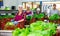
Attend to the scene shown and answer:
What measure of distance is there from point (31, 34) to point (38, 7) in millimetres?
6765

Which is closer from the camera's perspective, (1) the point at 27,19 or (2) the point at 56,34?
(2) the point at 56,34

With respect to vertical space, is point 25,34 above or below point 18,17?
above

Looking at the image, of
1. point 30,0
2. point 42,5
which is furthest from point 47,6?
point 30,0

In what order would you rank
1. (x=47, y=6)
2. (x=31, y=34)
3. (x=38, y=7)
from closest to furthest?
(x=31, y=34) → (x=47, y=6) → (x=38, y=7)

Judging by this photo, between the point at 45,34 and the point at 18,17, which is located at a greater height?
the point at 45,34

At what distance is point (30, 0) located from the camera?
8.66 metres

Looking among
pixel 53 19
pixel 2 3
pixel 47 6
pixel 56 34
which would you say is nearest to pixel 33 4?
pixel 47 6

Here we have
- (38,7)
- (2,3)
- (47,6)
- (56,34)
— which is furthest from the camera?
(2,3)

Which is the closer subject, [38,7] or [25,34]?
[25,34]

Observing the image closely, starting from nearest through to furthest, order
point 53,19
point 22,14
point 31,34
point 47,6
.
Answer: point 31,34, point 53,19, point 22,14, point 47,6

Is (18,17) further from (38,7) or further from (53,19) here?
(38,7)

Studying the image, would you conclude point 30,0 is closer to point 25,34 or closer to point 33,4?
point 33,4

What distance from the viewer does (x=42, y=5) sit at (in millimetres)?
7445

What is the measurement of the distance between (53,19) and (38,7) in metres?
3.84
